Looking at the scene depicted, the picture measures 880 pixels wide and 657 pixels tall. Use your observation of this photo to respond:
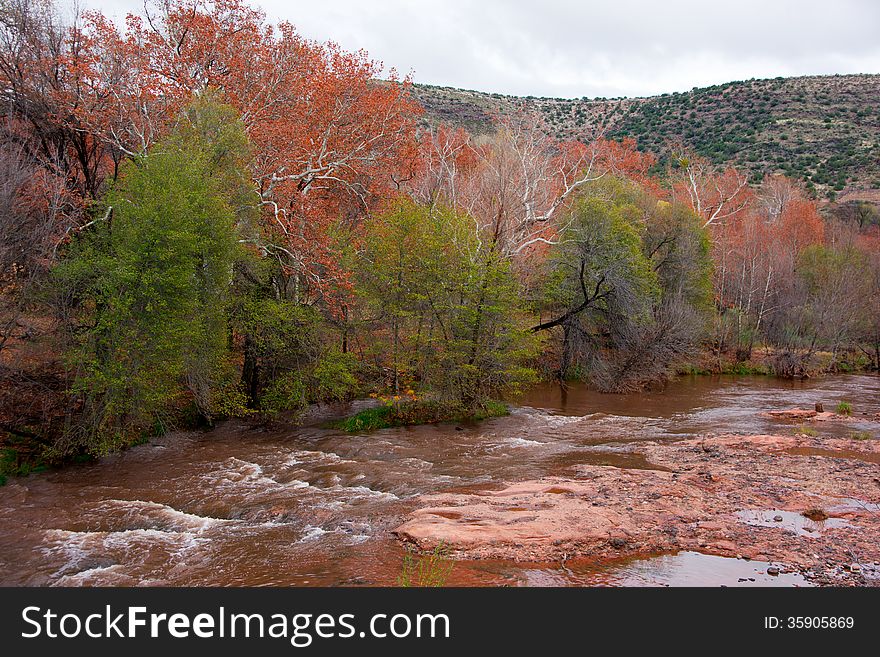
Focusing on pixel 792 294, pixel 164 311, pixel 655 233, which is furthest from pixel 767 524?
pixel 792 294

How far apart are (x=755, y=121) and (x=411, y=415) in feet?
247

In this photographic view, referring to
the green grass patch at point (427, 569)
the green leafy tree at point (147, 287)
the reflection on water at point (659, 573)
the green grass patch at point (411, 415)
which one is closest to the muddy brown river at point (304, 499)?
the reflection on water at point (659, 573)

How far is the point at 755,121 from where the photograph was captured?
248 ft

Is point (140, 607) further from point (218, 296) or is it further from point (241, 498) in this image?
point (218, 296)

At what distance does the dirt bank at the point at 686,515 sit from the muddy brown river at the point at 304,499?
0.38m

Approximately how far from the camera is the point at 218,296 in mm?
14820

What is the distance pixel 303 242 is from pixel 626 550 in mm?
12544

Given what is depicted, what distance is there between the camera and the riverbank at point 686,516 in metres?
7.01

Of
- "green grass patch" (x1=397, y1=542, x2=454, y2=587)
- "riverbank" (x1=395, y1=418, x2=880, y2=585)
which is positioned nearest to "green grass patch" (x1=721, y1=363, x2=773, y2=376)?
"riverbank" (x1=395, y1=418, x2=880, y2=585)

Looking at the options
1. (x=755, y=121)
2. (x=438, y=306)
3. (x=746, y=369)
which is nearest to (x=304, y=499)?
(x=438, y=306)

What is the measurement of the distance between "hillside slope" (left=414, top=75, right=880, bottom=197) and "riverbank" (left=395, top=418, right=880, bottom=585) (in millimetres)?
54700

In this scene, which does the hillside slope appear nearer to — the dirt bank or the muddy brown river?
the muddy brown river

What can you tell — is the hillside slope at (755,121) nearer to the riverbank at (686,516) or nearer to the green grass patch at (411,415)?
the green grass patch at (411,415)

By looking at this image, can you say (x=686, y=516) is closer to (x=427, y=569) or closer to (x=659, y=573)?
(x=659, y=573)
